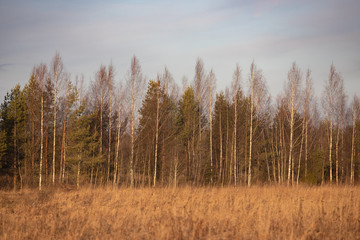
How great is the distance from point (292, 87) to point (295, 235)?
1724 centimetres

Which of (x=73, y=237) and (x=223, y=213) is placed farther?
(x=223, y=213)

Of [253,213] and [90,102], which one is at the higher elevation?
[90,102]

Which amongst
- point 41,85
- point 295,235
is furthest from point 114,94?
point 295,235

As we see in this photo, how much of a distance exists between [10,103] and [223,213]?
75.7 feet

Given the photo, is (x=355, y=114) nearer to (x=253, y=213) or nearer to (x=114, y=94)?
(x=114, y=94)

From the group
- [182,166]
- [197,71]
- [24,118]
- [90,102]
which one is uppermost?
[197,71]

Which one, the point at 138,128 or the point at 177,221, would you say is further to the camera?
the point at 138,128

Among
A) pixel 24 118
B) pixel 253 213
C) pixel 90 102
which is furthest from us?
pixel 90 102

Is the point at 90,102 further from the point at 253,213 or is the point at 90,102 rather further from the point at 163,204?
the point at 253,213

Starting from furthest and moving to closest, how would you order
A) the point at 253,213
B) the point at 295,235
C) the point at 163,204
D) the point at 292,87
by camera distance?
the point at 292,87, the point at 163,204, the point at 253,213, the point at 295,235

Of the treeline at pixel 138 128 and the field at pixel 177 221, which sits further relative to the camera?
the treeline at pixel 138 128

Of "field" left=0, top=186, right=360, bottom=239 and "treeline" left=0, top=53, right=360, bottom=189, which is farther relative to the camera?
"treeline" left=0, top=53, right=360, bottom=189

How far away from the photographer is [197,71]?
2694 centimetres

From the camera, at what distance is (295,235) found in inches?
217
